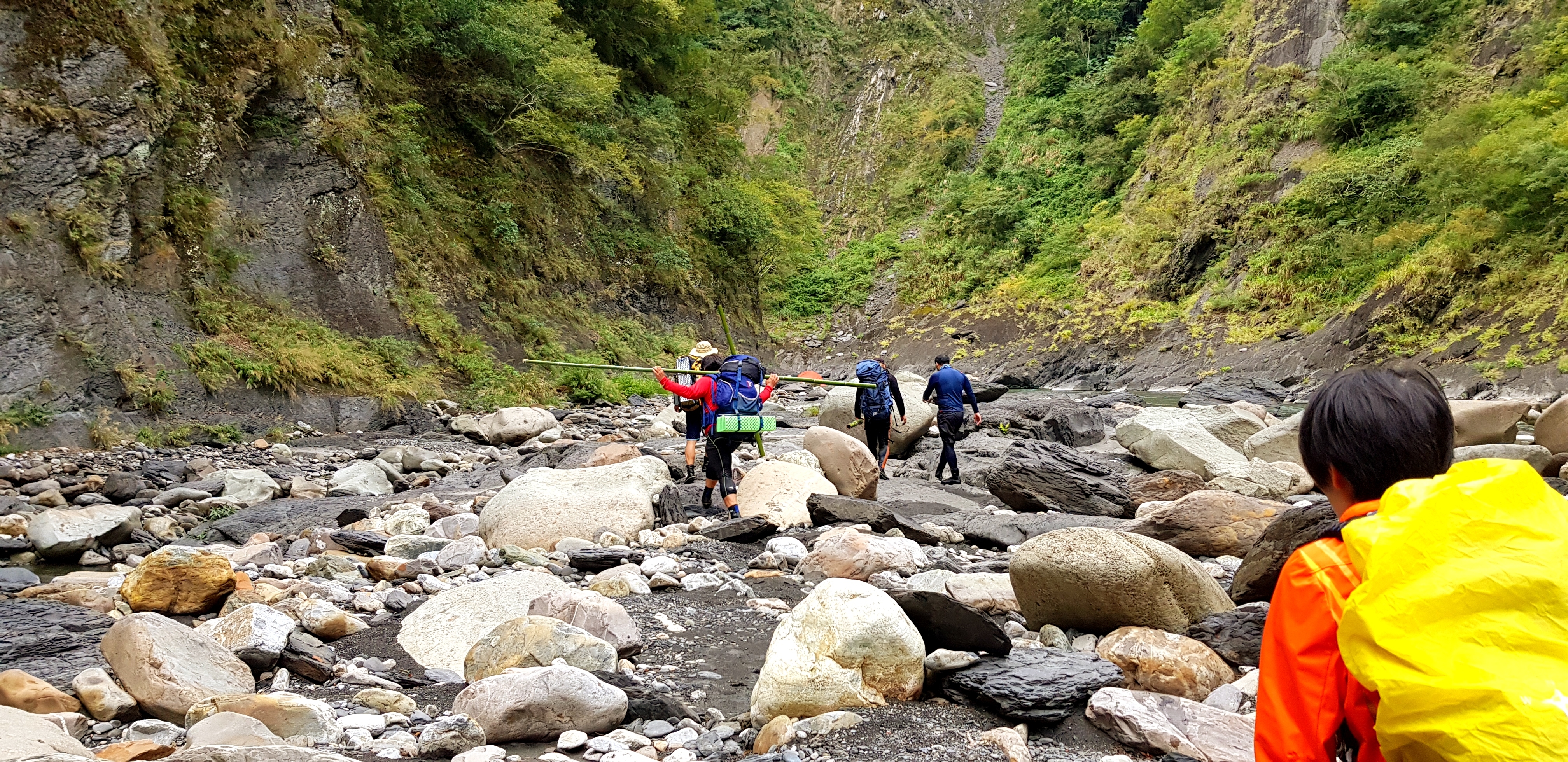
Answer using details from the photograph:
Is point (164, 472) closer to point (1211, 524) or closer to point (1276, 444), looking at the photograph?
point (1211, 524)

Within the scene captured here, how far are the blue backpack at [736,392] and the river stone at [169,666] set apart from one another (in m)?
4.76

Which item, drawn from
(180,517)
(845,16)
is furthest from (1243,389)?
(845,16)

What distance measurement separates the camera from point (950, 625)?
13.1 ft

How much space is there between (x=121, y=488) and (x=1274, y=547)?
10.6 m

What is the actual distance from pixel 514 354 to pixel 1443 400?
19138 millimetres

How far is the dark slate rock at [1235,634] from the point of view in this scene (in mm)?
4062

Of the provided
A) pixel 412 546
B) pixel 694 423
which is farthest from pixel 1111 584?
pixel 694 423

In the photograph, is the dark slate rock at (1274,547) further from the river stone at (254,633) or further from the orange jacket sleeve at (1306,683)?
the river stone at (254,633)

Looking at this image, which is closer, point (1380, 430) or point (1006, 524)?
point (1380, 430)

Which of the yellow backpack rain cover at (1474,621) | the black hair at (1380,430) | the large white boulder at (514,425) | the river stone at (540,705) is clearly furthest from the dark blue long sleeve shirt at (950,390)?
the yellow backpack rain cover at (1474,621)

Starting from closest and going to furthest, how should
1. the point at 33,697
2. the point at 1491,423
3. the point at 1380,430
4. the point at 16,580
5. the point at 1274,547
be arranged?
the point at 1380,430, the point at 33,697, the point at 1274,547, the point at 16,580, the point at 1491,423

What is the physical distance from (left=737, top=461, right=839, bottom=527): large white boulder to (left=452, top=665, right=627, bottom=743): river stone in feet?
12.8

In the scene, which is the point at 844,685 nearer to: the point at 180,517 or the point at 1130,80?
the point at 180,517

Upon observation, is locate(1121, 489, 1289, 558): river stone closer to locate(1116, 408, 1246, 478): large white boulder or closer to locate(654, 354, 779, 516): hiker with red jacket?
locate(1116, 408, 1246, 478): large white boulder
